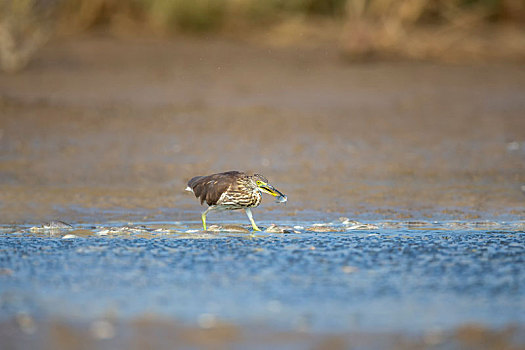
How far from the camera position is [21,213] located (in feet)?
30.7

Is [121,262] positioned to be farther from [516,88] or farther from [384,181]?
[516,88]

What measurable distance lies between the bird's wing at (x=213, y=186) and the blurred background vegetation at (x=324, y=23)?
719cm

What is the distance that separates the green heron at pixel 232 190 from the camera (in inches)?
336

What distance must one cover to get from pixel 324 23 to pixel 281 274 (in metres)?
11.3

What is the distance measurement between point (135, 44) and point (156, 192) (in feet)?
22.4

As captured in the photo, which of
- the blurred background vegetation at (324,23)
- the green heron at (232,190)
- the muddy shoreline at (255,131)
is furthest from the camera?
the blurred background vegetation at (324,23)

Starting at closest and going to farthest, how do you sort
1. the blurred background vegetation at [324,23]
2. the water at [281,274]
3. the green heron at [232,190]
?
1. the water at [281,274]
2. the green heron at [232,190]
3. the blurred background vegetation at [324,23]

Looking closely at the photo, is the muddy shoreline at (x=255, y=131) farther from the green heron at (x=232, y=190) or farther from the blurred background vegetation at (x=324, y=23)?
the green heron at (x=232, y=190)

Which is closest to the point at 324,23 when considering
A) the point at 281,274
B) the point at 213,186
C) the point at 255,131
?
the point at 255,131

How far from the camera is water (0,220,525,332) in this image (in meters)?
5.71

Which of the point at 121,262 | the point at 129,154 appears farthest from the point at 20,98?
the point at 121,262

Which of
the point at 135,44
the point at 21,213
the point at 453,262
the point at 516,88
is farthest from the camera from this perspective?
the point at 135,44

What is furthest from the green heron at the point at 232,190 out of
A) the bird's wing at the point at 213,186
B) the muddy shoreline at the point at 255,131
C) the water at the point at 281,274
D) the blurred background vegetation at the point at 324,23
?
the blurred background vegetation at the point at 324,23

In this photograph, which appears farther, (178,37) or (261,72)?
(178,37)
